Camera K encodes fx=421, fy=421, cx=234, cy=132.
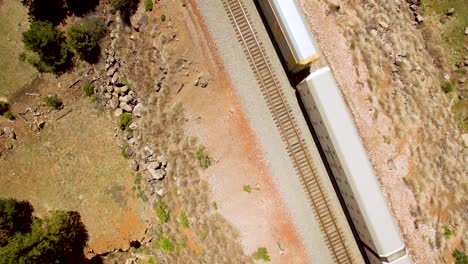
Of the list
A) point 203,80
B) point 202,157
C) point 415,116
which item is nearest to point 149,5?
point 203,80

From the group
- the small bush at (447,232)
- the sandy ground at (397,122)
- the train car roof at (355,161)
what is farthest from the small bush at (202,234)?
the small bush at (447,232)

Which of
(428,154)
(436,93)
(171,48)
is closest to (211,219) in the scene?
(171,48)

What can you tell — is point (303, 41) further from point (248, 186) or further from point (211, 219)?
point (211, 219)

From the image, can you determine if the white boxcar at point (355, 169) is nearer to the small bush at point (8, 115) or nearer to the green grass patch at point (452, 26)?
the green grass patch at point (452, 26)

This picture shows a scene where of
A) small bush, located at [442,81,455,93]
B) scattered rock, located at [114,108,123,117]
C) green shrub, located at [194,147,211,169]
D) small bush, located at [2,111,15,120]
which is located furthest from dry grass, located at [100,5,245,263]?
small bush, located at [442,81,455,93]

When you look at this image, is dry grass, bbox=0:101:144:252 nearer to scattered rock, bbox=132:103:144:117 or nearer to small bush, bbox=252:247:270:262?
scattered rock, bbox=132:103:144:117
